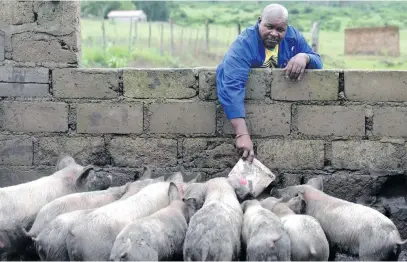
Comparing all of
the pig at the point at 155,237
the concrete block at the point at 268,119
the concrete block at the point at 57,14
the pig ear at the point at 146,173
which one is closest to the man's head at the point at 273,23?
the concrete block at the point at 268,119

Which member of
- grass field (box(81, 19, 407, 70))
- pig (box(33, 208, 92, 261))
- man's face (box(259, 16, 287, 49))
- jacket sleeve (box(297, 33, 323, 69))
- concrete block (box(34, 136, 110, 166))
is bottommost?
pig (box(33, 208, 92, 261))

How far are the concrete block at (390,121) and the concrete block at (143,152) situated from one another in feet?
6.57

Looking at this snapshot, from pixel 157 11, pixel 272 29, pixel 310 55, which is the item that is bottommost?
pixel 310 55

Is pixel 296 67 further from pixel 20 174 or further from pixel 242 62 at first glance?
pixel 20 174

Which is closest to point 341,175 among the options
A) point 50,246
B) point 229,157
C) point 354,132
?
point 354,132

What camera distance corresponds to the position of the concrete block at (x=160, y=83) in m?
7.23

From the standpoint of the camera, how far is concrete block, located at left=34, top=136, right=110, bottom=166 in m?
7.41

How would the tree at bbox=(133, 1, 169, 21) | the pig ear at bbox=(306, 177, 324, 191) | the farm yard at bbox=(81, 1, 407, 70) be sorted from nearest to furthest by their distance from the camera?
the pig ear at bbox=(306, 177, 324, 191)
the farm yard at bbox=(81, 1, 407, 70)
the tree at bbox=(133, 1, 169, 21)

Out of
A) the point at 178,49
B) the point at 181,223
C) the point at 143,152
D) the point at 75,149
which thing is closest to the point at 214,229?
the point at 181,223

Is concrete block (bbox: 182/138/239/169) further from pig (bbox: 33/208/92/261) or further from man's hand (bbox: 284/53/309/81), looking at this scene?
pig (bbox: 33/208/92/261)

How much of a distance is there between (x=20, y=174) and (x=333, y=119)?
320cm

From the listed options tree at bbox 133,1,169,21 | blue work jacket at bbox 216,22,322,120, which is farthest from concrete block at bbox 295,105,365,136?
tree at bbox 133,1,169,21

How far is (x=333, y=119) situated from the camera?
7.18 meters

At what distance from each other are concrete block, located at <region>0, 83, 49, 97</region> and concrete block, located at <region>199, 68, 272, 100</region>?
1586 mm
